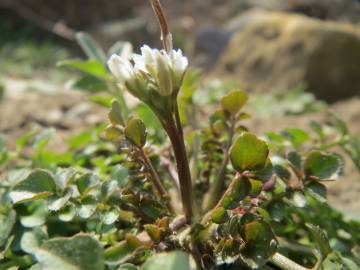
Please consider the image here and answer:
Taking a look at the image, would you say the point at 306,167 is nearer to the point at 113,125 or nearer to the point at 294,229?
the point at 294,229

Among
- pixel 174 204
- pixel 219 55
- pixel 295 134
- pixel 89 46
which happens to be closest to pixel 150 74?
pixel 174 204

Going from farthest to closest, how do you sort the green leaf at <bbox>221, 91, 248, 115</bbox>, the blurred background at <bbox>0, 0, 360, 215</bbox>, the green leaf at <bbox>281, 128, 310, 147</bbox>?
the blurred background at <bbox>0, 0, 360, 215</bbox>
the green leaf at <bbox>281, 128, 310, 147</bbox>
the green leaf at <bbox>221, 91, 248, 115</bbox>

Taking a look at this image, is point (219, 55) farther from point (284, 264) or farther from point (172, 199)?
point (284, 264)

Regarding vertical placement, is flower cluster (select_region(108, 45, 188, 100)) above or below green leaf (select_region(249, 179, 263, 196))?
above

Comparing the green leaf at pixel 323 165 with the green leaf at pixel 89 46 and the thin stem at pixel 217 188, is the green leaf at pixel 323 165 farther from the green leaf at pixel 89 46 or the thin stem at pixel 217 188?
the green leaf at pixel 89 46

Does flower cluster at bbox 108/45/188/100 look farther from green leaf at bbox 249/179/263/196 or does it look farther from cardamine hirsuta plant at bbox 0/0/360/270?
green leaf at bbox 249/179/263/196

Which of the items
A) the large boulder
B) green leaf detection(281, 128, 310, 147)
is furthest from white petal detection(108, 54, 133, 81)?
the large boulder
